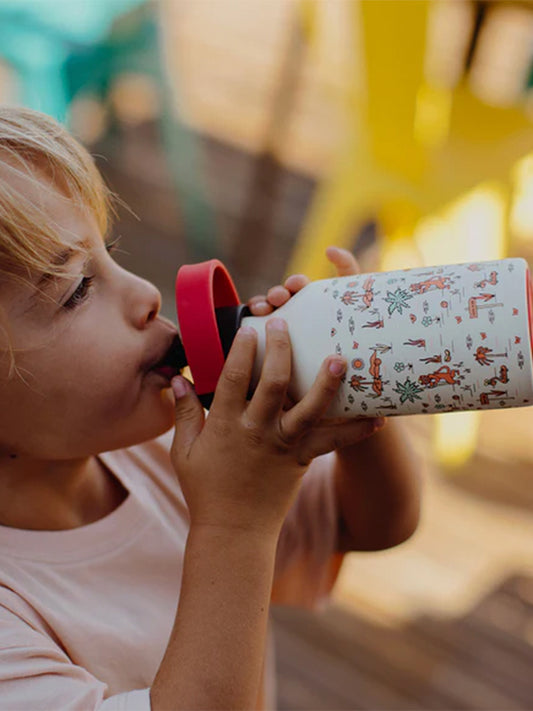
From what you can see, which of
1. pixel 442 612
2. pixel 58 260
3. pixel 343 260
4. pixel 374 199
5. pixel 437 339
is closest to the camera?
pixel 437 339

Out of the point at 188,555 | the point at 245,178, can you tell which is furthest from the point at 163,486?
the point at 245,178

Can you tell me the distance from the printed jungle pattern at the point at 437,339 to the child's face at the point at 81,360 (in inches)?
7.4

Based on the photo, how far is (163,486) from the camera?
97cm

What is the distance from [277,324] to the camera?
0.71 m

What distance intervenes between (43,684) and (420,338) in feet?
1.27

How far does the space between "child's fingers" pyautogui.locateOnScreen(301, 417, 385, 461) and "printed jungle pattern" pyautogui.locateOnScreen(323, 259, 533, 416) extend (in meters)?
0.06

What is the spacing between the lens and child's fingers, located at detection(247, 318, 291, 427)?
70 cm

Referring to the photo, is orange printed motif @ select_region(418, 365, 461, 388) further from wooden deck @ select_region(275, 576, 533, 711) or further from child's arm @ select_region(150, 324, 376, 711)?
wooden deck @ select_region(275, 576, 533, 711)

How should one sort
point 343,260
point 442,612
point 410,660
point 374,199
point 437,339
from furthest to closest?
point 374,199, point 442,612, point 410,660, point 343,260, point 437,339

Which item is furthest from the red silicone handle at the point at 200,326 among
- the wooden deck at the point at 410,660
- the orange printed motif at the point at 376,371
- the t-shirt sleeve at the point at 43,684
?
the wooden deck at the point at 410,660

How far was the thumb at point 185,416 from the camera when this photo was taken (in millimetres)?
770

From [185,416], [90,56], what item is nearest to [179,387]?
[185,416]

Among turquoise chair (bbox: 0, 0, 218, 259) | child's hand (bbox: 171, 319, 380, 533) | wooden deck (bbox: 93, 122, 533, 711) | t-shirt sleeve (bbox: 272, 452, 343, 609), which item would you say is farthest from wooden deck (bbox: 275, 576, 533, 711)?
turquoise chair (bbox: 0, 0, 218, 259)

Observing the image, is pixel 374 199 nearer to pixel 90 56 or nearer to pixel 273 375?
pixel 90 56
